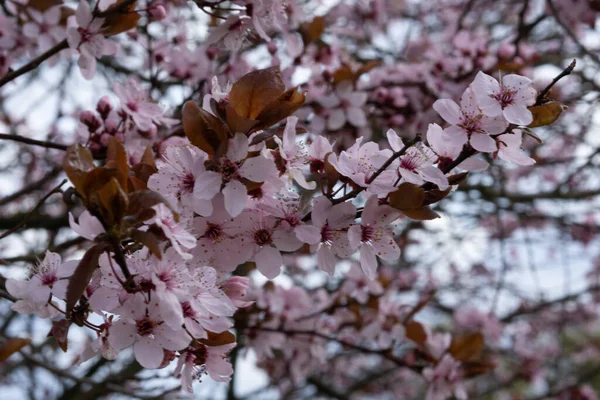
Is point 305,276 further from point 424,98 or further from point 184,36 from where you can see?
point 184,36

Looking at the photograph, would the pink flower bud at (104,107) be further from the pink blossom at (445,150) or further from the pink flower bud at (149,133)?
the pink blossom at (445,150)

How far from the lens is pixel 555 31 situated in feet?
12.7

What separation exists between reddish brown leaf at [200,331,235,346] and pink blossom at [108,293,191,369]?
7 centimetres

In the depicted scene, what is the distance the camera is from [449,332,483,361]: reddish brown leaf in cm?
191

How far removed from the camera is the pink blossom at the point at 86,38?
1.45 m

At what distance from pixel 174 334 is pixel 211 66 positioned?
139cm

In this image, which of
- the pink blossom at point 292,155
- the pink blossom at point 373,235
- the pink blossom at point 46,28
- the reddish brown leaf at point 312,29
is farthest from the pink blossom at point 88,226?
the reddish brown leaf at point 312,29

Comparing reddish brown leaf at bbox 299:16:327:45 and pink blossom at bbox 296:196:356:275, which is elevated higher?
pink blossom at bbox 296:196:356:275

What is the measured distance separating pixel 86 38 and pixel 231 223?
79 centimetres

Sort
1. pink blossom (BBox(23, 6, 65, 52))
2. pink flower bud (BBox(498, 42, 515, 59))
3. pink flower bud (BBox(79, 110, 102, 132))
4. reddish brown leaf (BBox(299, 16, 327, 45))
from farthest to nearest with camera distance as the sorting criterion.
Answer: pink flower bud (BBox(498, 42, 515, 59)) < reddish brown leaf (BBox(299, 16, 327, 45)) < pink blossom (BBox(23, 6, 65, 52)) < pink flower bud (BBox(79, 110, 102, 132))

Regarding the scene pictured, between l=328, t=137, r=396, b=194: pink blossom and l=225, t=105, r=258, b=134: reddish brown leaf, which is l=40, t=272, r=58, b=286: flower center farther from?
l=328, t=137, r=396, b=194: pink blossom

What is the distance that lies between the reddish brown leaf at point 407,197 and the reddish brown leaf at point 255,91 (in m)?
0.27

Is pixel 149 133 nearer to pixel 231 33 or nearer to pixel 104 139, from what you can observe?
pixel 104 139

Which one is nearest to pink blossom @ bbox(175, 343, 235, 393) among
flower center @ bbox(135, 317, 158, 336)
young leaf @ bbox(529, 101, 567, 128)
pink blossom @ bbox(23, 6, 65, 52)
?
flower center @ bbox(135, 317, 158, 336)
